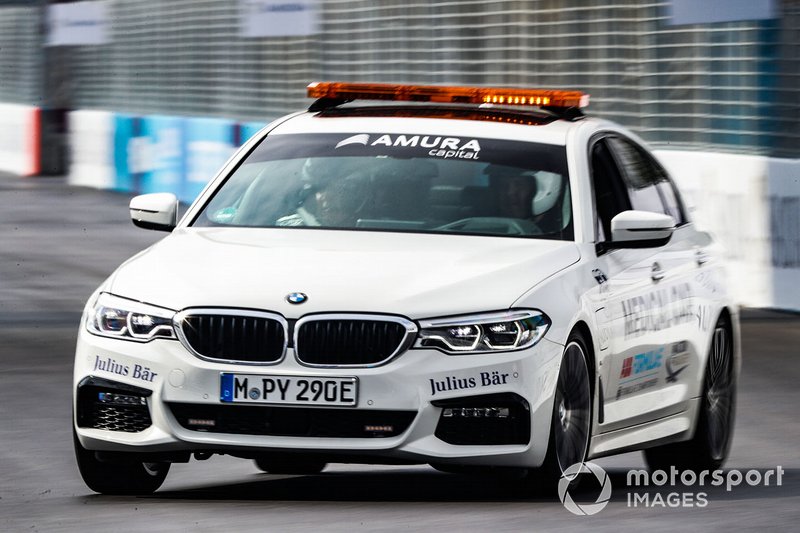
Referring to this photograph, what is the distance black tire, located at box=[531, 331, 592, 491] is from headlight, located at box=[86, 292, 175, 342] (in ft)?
4.56

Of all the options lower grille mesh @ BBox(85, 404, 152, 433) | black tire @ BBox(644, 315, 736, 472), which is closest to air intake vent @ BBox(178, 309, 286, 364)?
lower grille mesh @ BBox(85, 404, 152, 433)

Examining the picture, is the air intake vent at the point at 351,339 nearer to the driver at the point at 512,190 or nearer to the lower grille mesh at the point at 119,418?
the lower grille mesh at the point at 119,418

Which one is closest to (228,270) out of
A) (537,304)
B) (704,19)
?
(537,304)

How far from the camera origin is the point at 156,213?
28.8 ft

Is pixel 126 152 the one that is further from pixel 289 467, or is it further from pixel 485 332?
pixel 485 332

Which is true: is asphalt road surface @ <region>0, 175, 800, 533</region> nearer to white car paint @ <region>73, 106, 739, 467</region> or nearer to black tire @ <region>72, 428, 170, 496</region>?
black tire @ <region>72, 428, 170, 496</region>

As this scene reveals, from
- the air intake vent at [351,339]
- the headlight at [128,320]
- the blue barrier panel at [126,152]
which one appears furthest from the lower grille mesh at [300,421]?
the blue barrier panel at [126,152]

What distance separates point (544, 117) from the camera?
31.1ft

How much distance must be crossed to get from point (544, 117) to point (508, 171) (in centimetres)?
83

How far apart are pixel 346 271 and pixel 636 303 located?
5.11ft

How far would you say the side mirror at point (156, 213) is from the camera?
8750mm

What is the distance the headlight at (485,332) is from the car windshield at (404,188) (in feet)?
3.14

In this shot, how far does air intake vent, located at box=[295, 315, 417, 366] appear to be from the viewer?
7.34 metres

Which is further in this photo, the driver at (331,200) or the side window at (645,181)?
the side window at (645,181)
